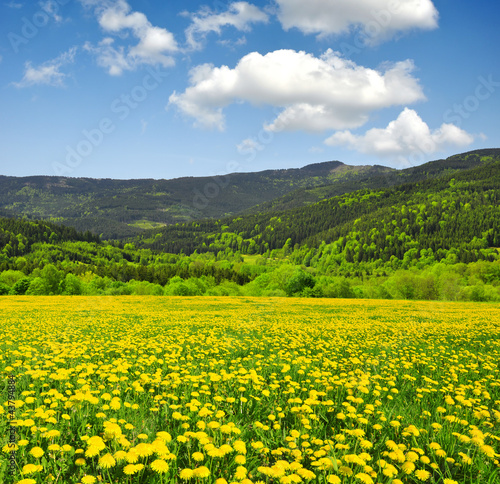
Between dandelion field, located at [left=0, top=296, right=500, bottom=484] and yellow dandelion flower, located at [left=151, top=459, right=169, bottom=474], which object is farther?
dandelion field, located at [left=0, top=296, right=500, bottom=484]

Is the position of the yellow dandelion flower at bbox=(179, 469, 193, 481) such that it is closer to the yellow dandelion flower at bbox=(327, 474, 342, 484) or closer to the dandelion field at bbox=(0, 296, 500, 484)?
the dandelion field at bbox=(0, 296, 500, 484)

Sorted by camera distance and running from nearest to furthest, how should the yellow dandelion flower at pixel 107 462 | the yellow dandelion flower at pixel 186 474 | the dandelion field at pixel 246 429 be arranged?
the yellow dandelion flower at pixel 186 474, the yellow dandelion flower at pixel 107 462, the dandelion field at pixel 246 429

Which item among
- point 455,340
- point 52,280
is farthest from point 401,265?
point 455,340

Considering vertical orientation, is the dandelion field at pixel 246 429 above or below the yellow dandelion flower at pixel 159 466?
below

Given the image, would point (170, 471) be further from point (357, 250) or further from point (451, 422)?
point (357, 250)

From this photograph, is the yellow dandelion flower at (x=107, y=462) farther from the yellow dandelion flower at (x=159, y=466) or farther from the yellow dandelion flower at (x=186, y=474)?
the yellow dandelion flower at (x=186, y=474)

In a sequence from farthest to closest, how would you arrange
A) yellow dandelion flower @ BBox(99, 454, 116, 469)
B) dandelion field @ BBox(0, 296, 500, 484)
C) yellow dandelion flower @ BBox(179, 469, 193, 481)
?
1. dandelion field @ BBox(0, 296, 500, 484)
2. yellow dandelion flower @ BBox(99, 454, 116, 469)
3. yellow dandelion flower @ BBox(179, 469, 193, 481)

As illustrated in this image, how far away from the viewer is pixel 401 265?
6762 inches

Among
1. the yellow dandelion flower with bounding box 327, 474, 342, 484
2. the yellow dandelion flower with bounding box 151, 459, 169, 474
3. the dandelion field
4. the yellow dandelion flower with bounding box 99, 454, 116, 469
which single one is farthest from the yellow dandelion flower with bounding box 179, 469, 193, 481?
the yellow dandelion flower with bounding box 327, 474, 342, 484

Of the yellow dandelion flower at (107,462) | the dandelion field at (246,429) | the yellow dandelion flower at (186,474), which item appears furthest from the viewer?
the dandelion field at (246,429)

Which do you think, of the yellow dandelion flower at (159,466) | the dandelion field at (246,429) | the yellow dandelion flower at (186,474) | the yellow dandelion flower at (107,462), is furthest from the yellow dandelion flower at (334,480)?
the yellow dandelion flower at (107,462)

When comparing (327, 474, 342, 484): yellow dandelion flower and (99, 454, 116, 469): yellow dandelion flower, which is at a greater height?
(99, 454, 116, 469): yellow dandelion flower

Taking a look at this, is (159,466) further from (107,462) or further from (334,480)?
(334,480)

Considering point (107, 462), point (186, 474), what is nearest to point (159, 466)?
point (186, 474)
